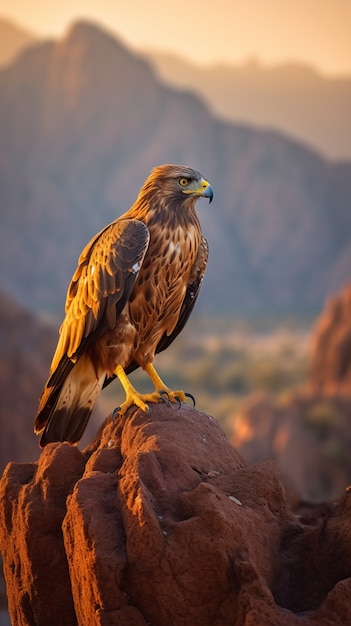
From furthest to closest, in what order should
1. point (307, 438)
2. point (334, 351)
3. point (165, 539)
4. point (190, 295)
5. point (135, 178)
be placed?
point (135, 178)
point (334, 351)
point (307, 438)
point (190, 295)
point (165, 539)

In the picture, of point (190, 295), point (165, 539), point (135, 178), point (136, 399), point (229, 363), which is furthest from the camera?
point (135, 178)

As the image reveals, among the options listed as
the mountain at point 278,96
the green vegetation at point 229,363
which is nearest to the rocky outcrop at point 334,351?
the green vegetation at point 229,363

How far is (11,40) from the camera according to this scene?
9512cm

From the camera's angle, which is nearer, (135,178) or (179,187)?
(179,187)

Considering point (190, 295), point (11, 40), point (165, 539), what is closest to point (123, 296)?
point (190, 295)

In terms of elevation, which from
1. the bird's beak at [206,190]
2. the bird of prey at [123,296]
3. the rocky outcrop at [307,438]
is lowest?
the bird of prey at [123,296]

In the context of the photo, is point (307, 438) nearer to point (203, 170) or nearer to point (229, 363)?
point (229, 363)

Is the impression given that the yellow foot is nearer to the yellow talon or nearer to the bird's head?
the yellow talon

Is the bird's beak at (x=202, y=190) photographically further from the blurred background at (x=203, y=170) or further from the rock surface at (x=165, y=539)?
the blurred background at (x=203, y=170)

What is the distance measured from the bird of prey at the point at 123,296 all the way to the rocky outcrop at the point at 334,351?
20849mm

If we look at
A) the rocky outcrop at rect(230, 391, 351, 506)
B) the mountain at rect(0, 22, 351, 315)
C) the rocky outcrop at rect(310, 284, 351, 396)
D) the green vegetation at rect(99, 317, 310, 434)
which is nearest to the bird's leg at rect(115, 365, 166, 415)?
the rocky outcrop at rect(230, 391, 351, 506)

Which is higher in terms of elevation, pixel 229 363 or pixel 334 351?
pixel 229 363

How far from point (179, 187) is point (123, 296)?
96 centimetres

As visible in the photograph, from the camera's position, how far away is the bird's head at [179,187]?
7090mm
